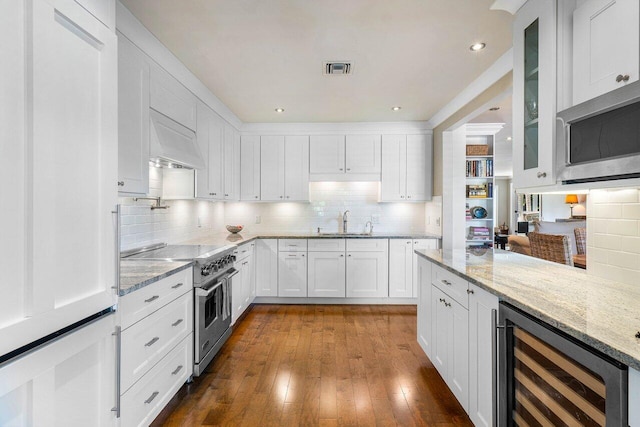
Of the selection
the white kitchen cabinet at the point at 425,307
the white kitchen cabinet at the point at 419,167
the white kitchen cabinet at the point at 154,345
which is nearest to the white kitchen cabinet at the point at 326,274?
the white kitchen cabinet at the point at 419,167

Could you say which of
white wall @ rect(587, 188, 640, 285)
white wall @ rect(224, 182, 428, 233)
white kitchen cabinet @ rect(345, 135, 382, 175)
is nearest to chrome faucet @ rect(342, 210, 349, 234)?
white wall @ rect(224, 182, 428, 233)

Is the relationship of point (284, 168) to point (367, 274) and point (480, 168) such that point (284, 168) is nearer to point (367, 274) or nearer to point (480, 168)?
point (367, 274)

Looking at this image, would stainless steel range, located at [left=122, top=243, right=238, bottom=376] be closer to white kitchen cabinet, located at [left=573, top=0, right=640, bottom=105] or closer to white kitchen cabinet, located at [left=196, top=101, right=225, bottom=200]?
white kitchen cabinet, located at [left=196, top=101, right=225, bottom=200]

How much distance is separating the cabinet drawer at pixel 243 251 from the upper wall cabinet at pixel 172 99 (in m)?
1.36

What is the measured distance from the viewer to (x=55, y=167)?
1.08 m

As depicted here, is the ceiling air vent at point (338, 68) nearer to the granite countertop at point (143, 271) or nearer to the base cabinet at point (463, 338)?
the base cabinet at point (463, 338)

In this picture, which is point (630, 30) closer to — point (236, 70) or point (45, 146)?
point (45, 146)

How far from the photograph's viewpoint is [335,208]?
16.0 feet

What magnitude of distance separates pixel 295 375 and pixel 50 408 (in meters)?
1.70

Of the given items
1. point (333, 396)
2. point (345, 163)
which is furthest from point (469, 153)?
point (333, 396)

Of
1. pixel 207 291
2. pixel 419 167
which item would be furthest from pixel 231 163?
pixel 419 167

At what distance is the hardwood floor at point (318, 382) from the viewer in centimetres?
200

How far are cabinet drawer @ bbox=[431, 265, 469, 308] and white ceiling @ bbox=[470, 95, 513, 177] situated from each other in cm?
183

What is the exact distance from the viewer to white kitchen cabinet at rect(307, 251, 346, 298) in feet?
14.0
